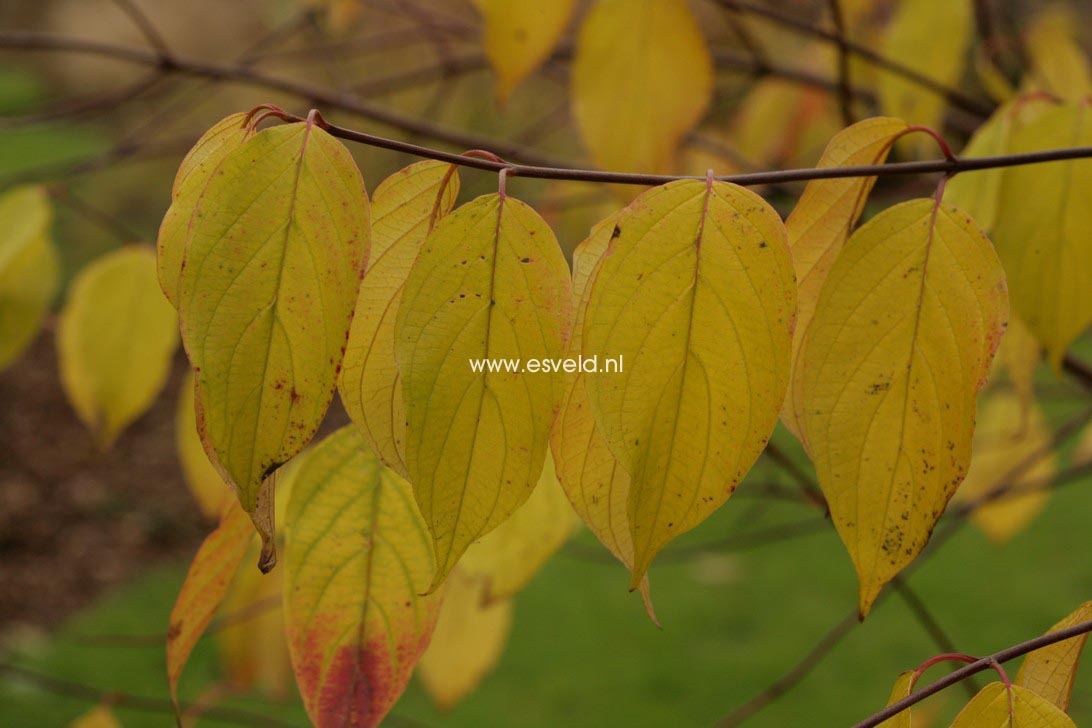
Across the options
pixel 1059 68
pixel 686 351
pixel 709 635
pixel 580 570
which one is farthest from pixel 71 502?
pixel 686 351

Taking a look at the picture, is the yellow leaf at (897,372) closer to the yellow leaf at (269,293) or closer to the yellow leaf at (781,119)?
the yellow leaf at (269,293)

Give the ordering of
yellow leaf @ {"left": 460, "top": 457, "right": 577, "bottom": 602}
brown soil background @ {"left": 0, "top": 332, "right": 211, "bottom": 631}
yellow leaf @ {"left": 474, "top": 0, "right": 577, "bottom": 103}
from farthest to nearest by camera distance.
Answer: brown soil background @ {"left": 0, "top": 332, "right": 211, "bottom": 631}, yellow leaf @ {"left": 474, "top": 0, "right": 577, "bottom": 103}, yellow leaf @ {"left": 460, "top": 457, "right": 577, "bottom": 602}

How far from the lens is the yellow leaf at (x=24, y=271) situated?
2.70 ft

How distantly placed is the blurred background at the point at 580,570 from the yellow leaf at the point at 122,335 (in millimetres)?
254

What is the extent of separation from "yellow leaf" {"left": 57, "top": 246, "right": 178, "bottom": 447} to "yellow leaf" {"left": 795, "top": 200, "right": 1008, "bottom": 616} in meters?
0.59

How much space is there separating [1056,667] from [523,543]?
36 cm

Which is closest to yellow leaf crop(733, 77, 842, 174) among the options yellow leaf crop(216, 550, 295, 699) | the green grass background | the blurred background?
the blurred background

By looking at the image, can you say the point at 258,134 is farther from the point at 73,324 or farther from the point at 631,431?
the point at 73,324

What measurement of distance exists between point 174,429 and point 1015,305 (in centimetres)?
593

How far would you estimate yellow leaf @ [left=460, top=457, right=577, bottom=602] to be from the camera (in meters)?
0.69

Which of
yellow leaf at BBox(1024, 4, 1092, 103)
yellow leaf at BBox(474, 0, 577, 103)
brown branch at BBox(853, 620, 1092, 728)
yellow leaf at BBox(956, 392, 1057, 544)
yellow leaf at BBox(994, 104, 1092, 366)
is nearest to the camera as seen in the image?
brown branch at BBox(853, 620, 1092, 728)

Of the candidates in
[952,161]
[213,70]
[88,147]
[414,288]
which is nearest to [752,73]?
[213,70]

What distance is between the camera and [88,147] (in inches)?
333

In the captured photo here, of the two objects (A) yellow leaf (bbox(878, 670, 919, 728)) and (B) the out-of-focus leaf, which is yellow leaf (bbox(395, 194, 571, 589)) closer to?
(A) yellow leaf (bbox(878, 670, 919, 728))
